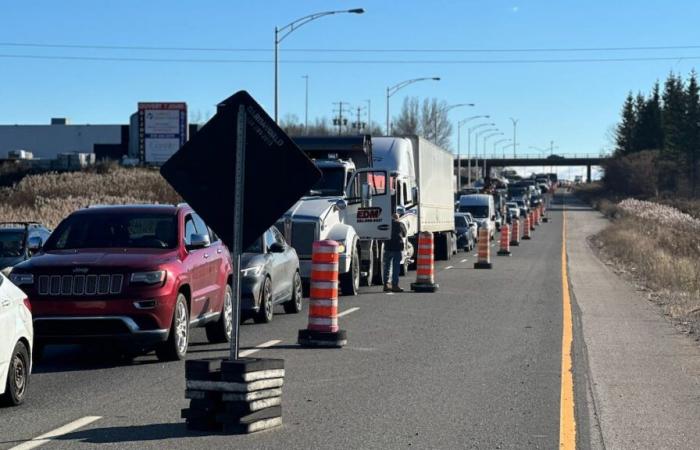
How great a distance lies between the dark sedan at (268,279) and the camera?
1747cm

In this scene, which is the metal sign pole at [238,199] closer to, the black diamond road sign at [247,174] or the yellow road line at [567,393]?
the black diamond road sign at [247,174]

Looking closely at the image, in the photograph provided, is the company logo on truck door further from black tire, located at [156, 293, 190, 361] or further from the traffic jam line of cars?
black tire, located at [156, 293, 190, 361]

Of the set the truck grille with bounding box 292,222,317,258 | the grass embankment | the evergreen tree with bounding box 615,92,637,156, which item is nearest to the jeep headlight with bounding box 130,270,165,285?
the grass embankment

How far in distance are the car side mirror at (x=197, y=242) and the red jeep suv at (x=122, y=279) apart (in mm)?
13

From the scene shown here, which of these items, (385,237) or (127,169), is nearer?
(385,237)

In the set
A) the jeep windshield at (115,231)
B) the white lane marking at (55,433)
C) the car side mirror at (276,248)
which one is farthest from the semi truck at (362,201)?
the white lane marking at (55,433)

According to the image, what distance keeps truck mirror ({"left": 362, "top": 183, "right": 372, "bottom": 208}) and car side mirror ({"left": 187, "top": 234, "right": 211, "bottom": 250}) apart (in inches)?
474

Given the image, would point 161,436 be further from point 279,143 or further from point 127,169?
point 127,169

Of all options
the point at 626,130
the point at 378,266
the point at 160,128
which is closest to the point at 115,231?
the point at 378,266

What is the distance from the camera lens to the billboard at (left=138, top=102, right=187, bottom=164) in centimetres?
7425

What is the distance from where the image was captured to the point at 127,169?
238 ft

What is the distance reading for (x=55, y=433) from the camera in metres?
9.29

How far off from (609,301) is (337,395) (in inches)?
525

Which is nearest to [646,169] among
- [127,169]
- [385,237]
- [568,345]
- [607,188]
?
[607,188]
